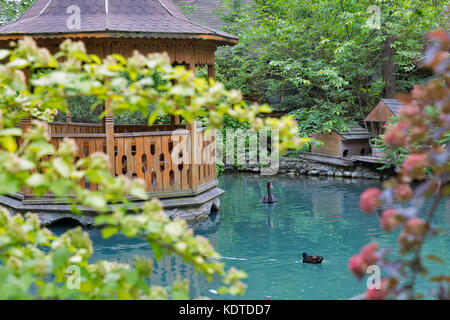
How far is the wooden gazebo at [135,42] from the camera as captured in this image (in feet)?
26.7

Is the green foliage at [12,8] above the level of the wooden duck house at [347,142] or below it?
above

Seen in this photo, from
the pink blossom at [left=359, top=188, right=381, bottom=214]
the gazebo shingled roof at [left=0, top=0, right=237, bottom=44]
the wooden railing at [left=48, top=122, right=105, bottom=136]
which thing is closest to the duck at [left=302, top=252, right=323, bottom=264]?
the gazebo shingled roof at [left=0, top=0, right=237, bottom=44]

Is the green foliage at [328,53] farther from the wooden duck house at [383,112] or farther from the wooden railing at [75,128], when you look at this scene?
the wooden railing at [75,128]

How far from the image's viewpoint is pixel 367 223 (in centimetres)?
895

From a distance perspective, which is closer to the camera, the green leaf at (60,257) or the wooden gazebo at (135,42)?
the green leaf at (60,257)

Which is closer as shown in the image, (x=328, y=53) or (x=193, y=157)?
(x=193, y=157)

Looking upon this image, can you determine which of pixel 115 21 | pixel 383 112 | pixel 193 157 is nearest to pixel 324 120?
pixel 383 112

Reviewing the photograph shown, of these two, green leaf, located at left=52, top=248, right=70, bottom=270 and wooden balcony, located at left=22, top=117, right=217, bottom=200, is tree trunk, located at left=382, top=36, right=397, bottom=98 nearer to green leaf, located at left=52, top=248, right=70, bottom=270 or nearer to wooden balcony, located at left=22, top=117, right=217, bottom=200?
wooden balcony, located at left=22, top=117, right=217, bottom=200

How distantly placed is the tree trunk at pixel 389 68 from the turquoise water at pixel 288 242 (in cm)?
473

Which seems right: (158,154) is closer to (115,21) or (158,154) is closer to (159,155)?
(159,155)

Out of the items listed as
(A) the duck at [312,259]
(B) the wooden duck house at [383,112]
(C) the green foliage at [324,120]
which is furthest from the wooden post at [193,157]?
(C) the green foliage at [324,120]

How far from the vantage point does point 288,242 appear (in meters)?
7.83

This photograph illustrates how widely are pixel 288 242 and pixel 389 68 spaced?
985cm

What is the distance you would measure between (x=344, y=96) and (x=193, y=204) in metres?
9.26
